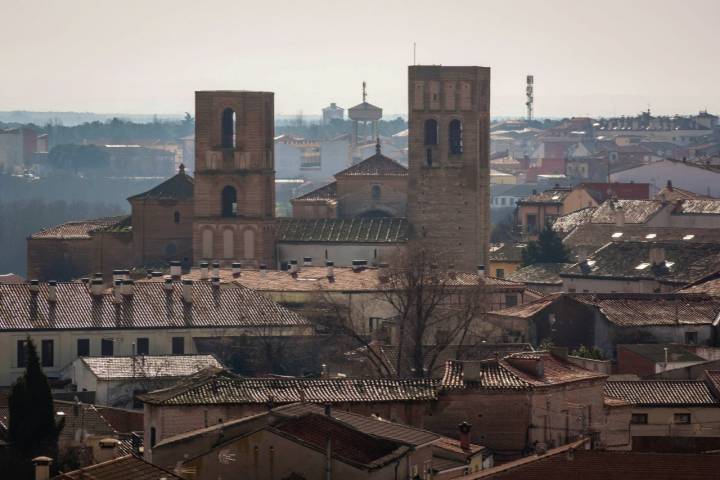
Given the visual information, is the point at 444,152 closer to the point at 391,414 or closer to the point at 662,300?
the point at 662,300

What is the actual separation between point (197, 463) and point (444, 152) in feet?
168

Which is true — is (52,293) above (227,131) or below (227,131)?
below

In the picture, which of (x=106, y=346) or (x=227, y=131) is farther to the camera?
(x=227, y=131)

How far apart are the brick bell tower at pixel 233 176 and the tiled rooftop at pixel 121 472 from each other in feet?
166

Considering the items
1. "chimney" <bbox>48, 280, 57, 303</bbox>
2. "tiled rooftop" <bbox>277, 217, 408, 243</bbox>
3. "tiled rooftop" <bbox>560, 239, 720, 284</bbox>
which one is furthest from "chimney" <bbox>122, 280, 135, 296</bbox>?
"tiled rooftop" <bbox>277, 217, 408, 243</bbox>

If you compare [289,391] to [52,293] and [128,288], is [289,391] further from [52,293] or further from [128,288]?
[128,288]

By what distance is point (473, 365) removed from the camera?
4509 cm

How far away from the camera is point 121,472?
1271 inches

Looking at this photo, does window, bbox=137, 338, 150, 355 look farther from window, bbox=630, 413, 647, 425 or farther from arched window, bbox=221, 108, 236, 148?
arched window, bbox=221, 108, 236, 148

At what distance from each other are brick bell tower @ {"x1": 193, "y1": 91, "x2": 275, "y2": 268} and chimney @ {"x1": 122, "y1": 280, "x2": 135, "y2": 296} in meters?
18.2

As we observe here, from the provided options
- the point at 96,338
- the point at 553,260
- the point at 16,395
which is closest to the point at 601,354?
the point at 96,338

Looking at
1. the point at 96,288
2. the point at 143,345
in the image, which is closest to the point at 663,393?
the point at 143,345

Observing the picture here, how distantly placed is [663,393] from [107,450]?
13046mm

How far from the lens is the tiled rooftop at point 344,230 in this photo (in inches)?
3275
